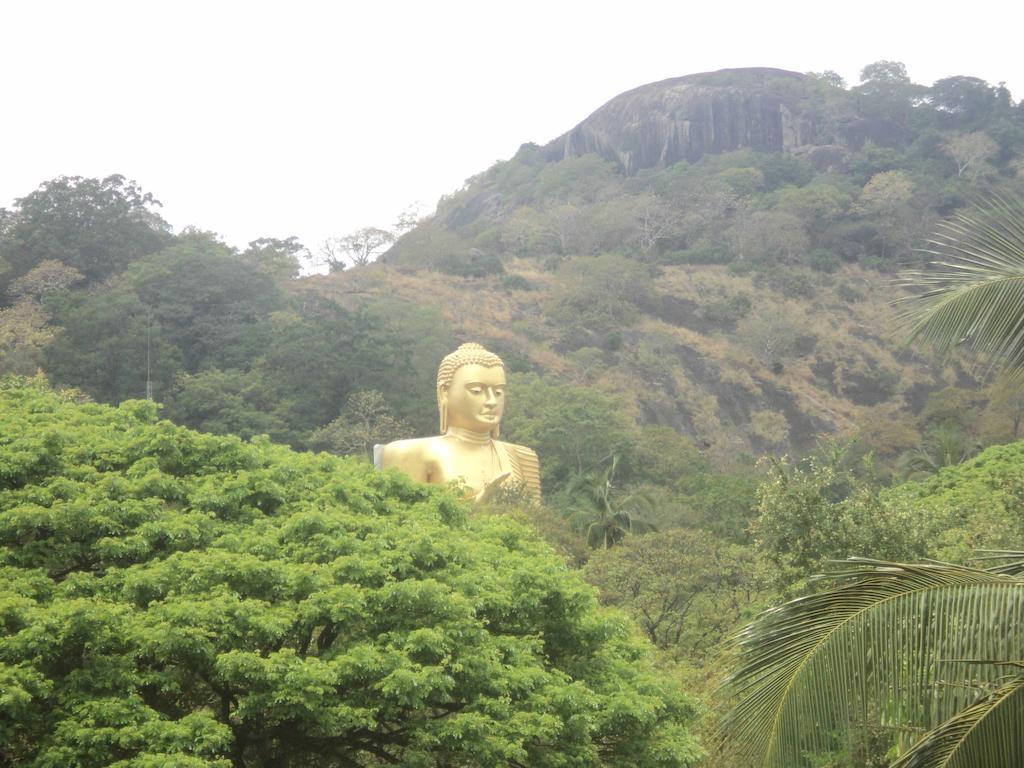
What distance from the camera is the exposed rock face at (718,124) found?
86438 mm

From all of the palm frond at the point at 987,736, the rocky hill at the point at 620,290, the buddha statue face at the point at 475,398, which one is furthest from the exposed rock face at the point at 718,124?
the palm frond at the point at 987,736

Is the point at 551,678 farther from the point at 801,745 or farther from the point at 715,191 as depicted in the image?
the point at 715,191

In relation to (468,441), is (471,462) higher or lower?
lower

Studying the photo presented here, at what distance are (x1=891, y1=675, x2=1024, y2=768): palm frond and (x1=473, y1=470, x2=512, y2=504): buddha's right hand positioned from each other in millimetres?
12634

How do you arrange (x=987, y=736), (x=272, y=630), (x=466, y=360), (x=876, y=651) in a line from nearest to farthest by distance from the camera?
(x=987, y=736) < (x=876, y=651) < (x=272, y=630) < (x=466, y=360)

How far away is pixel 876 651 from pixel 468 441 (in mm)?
13513

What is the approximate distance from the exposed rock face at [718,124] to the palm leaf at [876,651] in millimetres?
80890

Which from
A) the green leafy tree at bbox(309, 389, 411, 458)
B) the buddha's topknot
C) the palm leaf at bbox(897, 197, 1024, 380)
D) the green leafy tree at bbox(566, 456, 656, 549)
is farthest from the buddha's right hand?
the green leafy tree at bbox(309, 389, 411, 458)

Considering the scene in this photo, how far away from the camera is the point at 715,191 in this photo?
7388 cm

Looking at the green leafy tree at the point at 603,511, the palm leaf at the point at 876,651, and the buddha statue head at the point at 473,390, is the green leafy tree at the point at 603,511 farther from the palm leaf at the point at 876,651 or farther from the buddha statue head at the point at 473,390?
the palm leaf at the point at 876,651

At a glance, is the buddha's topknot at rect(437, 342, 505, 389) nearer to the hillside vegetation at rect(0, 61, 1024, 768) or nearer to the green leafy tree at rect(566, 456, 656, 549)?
the hillside vegetation at rect(0, 61, 1024, 768)

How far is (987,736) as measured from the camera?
6.21m

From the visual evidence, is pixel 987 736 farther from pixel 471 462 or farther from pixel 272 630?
pixel 471 462

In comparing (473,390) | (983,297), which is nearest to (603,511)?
(473,390)
